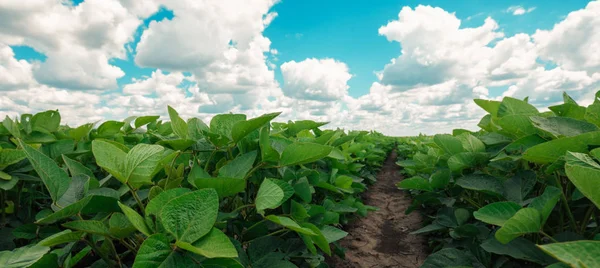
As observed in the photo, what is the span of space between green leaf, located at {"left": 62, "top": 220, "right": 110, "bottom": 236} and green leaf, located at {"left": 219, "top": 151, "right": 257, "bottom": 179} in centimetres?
43

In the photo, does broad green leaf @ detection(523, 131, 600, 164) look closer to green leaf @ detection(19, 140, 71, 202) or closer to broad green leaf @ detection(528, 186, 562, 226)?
broad green leaf @ detection(528, 186, 562, 226)

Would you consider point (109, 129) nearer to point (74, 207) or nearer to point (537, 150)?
point (74, 207)

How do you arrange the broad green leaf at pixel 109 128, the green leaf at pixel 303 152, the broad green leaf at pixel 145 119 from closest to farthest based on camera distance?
the green leaf at pixel 303 152, the broad green leaf at pixel 145 119, the broad green leaf at pixel 109 128

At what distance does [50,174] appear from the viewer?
1043 mm

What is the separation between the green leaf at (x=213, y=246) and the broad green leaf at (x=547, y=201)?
106cm

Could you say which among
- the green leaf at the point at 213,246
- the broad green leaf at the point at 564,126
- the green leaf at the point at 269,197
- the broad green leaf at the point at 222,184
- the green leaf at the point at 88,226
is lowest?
the green leaf at the point at 213,246

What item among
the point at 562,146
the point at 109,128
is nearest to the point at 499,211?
the point at 562,146

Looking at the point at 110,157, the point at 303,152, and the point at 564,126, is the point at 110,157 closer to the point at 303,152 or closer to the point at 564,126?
the point at 303,152

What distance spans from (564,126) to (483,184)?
17.6 inches

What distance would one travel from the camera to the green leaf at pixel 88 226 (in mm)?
933

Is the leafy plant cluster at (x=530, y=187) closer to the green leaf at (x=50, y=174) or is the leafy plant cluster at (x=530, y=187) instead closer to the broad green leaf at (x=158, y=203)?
the broad green leaf at (x=158, y=203)

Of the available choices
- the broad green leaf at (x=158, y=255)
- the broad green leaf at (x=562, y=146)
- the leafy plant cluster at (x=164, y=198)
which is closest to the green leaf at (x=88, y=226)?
the leafy plant cluster at (x=164, y=198)

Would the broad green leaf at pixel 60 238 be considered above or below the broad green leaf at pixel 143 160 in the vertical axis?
below

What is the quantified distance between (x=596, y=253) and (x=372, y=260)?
2.92 m
